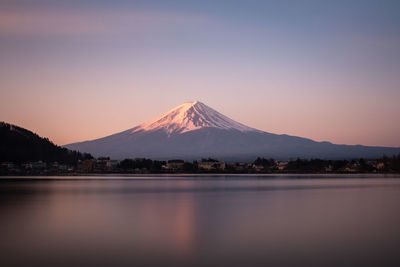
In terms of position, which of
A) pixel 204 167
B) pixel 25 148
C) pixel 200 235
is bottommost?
pixel 200 235

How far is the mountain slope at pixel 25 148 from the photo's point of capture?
86188 mm

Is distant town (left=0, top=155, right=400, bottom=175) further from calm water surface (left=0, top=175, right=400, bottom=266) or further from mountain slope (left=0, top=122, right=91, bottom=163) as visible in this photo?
calm water surface (left=0, top=175, right=400, bottom=266)

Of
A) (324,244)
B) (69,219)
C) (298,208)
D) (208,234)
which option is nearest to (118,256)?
(208,234)

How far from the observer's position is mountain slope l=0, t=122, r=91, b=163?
283 feet

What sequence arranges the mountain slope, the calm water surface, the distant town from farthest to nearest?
the distant town
the mountain slope
the calm water surface

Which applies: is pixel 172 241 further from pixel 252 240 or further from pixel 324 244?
pixel 324 244

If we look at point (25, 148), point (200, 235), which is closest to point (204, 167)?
point (25, 148)

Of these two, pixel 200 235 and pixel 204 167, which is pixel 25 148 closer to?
pixel 204 167

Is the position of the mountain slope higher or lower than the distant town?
higher

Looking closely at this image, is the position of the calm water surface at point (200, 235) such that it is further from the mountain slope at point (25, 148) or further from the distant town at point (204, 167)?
the distant town at point (204, 167)

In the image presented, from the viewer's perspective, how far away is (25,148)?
3516 inches

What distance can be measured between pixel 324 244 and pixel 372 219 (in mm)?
5390

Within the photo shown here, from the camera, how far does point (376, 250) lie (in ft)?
35.6

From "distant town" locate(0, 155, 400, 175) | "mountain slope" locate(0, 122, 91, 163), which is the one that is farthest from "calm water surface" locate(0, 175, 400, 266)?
"distant town" locate(0, 155, 400, 175)
